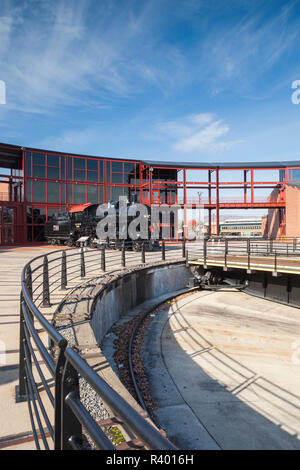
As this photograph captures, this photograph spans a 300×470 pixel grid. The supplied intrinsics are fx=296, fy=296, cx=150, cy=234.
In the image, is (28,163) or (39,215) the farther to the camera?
(39,215)

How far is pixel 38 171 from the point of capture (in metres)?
29.4

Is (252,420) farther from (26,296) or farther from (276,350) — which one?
(26,296)

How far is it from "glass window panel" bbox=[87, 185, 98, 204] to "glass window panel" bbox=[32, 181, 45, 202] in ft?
15.2

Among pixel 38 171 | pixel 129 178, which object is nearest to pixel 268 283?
pixel 129 178

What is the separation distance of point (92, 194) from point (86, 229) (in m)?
11.2

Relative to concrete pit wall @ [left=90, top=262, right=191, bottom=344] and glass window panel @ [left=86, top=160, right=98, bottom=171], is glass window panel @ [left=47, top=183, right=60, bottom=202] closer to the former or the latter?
glass window panel @ [left=86, top=160, right=98, bottom=171]

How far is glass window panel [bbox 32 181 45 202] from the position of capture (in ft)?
95.2

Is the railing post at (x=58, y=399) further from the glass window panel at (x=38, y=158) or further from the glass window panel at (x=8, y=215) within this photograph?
the glass window panel at (x=38, y=158)

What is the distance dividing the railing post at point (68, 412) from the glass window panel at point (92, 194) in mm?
31188

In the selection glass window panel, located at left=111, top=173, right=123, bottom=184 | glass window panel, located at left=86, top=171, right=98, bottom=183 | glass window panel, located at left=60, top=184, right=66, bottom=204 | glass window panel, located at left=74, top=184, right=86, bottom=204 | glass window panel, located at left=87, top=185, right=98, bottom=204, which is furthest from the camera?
glass window panel, located at left=111, top=173, right=123, bottom=184

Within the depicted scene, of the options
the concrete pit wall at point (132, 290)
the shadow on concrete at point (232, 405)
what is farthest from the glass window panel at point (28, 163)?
the shadow on concrete at point (232, 405)

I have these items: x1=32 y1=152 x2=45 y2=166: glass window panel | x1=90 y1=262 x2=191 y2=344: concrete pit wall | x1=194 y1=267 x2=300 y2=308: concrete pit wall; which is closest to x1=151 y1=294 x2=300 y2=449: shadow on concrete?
x1=90 y1=262 x2=191 y2=344: concrete pit wall

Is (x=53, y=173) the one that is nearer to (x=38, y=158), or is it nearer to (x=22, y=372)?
(x=38, y=158)

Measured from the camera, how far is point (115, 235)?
20141 millimetres
